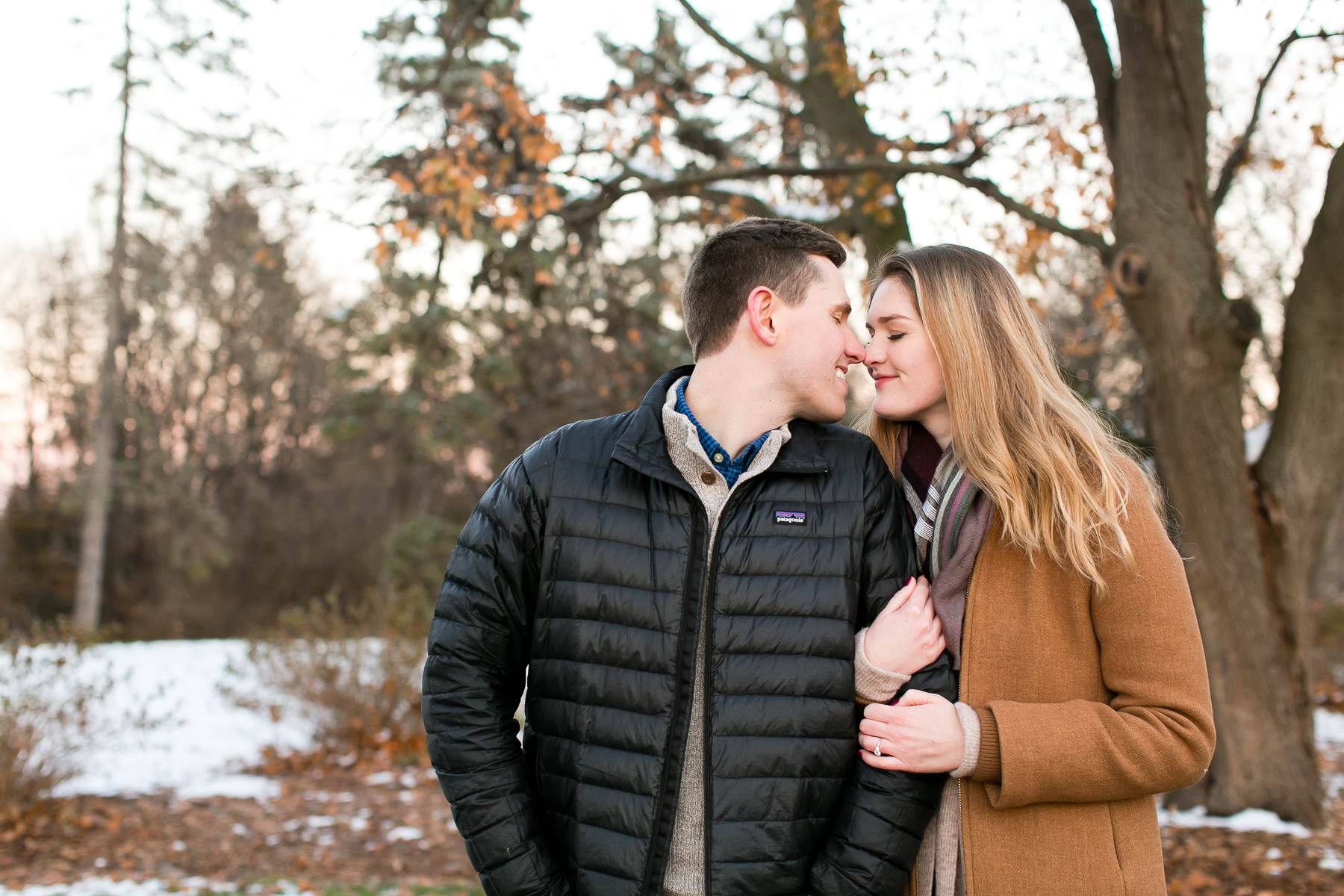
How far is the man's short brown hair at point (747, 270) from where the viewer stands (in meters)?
2.41

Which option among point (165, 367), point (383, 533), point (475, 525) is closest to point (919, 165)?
point (475, 525)

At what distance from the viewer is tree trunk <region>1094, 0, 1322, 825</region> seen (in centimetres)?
520

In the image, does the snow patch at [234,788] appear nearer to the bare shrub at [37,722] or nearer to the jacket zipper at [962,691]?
the bare shrub at [37,722]

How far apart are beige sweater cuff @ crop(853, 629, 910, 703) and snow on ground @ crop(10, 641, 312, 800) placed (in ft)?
20.7

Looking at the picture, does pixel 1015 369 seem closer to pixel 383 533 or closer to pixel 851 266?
pixel 851 266

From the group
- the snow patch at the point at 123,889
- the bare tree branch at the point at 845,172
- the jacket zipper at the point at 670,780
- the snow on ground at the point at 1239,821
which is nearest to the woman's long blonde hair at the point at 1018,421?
the jacket zipper at the point at 670,780

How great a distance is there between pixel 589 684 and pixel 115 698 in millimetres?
8217

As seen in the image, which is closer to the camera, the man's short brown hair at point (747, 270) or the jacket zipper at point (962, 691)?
the jacket zipper at point (962, 691)

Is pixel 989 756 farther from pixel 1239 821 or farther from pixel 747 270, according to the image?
pixel 1239 821

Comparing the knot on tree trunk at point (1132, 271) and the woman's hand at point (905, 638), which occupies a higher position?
the knot on tree trunk at point (1132, 271)

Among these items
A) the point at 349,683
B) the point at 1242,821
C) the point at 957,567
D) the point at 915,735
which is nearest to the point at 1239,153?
the point at 1242,821

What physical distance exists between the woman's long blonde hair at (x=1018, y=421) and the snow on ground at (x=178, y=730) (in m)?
6.54

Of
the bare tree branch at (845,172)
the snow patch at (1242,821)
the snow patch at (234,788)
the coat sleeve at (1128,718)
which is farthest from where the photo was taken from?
the snow patch at (234,788)

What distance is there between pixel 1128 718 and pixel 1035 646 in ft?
0.74
